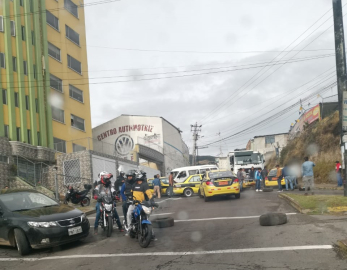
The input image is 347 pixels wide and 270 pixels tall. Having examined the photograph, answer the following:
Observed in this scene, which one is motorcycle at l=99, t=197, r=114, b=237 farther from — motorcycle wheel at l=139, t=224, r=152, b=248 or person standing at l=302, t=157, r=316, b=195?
person standing at l=302, t=157, r=316, b=195

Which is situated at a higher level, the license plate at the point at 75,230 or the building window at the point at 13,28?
the building window at the point at 13,28

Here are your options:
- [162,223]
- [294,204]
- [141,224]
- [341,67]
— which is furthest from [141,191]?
[341,67]

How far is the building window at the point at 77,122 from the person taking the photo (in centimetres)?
3638

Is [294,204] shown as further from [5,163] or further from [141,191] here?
[5,163]

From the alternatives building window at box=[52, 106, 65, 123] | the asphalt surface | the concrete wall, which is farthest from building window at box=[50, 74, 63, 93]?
the asphalt surface

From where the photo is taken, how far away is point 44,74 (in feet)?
104

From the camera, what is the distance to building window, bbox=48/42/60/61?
34.1 meters

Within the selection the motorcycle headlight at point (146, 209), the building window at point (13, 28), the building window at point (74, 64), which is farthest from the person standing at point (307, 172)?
the building window at point (74, 64)

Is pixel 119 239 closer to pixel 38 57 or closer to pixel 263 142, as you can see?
pixel 38 57

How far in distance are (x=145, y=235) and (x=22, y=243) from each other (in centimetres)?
270

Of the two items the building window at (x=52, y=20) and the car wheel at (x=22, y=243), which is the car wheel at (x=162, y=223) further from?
the building window at (x=52, y=20)

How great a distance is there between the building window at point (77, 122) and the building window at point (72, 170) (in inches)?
320

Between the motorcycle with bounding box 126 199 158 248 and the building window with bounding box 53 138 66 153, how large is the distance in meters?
23.5

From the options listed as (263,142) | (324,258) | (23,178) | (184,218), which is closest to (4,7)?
(23,178)
